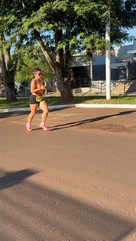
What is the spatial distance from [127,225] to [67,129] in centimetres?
703

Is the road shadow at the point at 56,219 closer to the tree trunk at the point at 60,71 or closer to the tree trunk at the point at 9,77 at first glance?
the tree trunk at the point at 60,71

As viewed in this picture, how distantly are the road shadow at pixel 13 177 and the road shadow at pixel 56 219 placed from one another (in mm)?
514

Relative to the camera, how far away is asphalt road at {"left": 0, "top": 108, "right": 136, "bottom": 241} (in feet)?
14.1

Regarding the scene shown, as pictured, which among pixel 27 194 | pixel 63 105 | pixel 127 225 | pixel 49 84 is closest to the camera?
pixel 127 225

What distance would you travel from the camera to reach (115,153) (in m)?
7.80

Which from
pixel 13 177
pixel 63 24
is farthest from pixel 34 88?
pixel 63 24

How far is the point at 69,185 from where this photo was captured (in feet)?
19.2

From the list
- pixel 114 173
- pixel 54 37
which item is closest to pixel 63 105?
pixel 54 37

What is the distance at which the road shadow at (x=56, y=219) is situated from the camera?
413cm

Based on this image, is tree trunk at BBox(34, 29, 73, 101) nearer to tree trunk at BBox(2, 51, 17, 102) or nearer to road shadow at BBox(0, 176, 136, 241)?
tree trunk at BBox(2, 51, 17, 102)

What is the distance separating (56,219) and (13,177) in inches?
81.7

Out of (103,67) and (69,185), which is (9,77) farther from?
(69,185)

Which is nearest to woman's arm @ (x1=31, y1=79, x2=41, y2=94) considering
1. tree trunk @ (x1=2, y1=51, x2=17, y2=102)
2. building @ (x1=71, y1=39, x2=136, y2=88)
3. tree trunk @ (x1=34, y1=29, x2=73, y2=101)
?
tree trunk @ (x1=34, y1=29, x2=73, y2=101)

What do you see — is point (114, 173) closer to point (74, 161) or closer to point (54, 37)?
point (74, 161)
